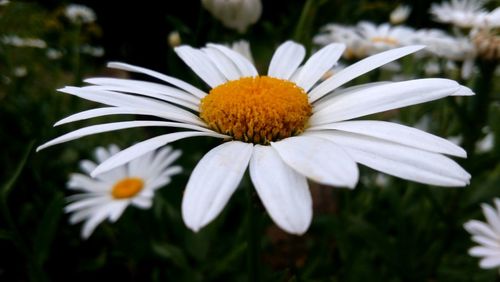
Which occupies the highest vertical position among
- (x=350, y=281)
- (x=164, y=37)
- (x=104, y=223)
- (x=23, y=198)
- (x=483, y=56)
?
(x=164, y=37)

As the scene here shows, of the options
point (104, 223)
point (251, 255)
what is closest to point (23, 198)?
point (104, 223)

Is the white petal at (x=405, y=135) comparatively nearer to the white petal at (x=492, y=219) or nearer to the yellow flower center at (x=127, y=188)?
the white petal at (x=492, y=219)

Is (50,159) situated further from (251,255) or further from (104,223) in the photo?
(251,255)

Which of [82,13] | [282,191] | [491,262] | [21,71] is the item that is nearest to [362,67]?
[282,191]

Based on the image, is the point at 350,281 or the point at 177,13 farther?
the point at 177,13

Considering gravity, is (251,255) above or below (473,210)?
above

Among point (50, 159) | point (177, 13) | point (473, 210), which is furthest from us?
point (177, 13)

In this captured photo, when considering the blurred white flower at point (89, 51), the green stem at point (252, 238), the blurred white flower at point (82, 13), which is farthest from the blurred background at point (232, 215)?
the blurred white flower at point (89, 51)
